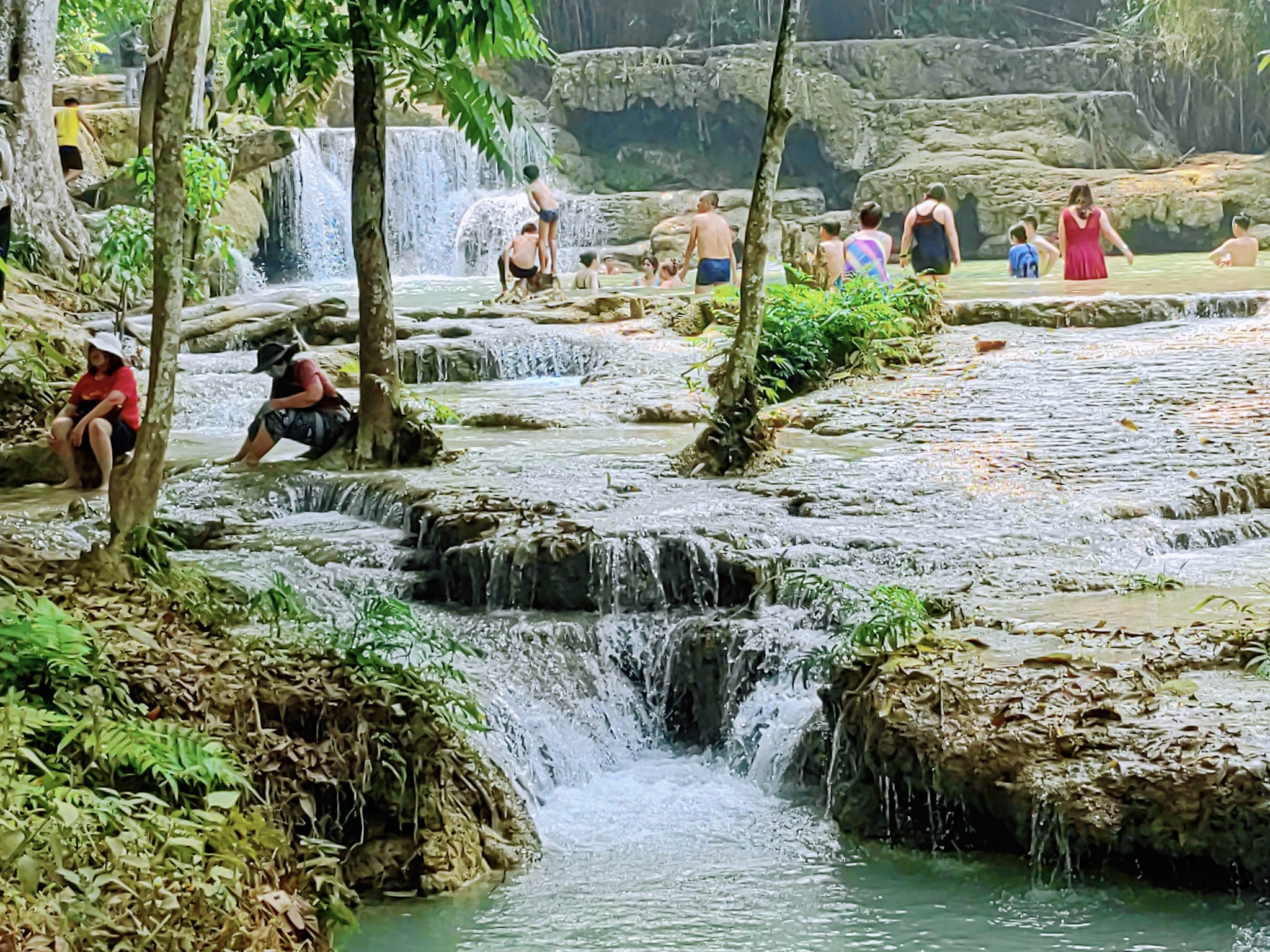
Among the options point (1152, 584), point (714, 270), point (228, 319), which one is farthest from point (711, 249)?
point (1152, 584)

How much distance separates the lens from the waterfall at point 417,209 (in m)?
25.0

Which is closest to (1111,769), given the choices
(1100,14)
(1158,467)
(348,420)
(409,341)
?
(1158,467)

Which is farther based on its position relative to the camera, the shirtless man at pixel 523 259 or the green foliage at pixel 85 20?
the green foliage at pixel 85 20

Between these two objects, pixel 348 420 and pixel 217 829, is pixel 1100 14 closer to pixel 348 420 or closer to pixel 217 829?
pixel 348 420

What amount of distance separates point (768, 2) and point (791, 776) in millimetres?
31295

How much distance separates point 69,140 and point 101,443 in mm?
13236

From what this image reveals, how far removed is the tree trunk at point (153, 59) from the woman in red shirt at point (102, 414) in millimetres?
8876

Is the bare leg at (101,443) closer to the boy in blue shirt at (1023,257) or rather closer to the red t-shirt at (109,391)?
the red t-shirt at (109,391)

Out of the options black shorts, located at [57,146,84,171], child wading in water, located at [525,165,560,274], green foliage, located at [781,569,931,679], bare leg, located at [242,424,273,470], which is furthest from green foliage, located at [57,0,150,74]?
green foliage, located at [781,569,931,679]

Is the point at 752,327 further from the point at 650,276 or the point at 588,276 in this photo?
the point at 650,276

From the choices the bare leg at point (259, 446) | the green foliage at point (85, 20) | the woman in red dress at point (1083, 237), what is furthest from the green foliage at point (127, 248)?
the woman in red dress at point (1083, 237)

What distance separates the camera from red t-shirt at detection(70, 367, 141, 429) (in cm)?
1001

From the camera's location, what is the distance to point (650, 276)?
874 inches

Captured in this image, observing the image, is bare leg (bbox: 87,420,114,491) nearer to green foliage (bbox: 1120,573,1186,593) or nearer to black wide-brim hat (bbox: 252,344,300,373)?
black wide-brim hat (bbox: 252,344,300,373)
